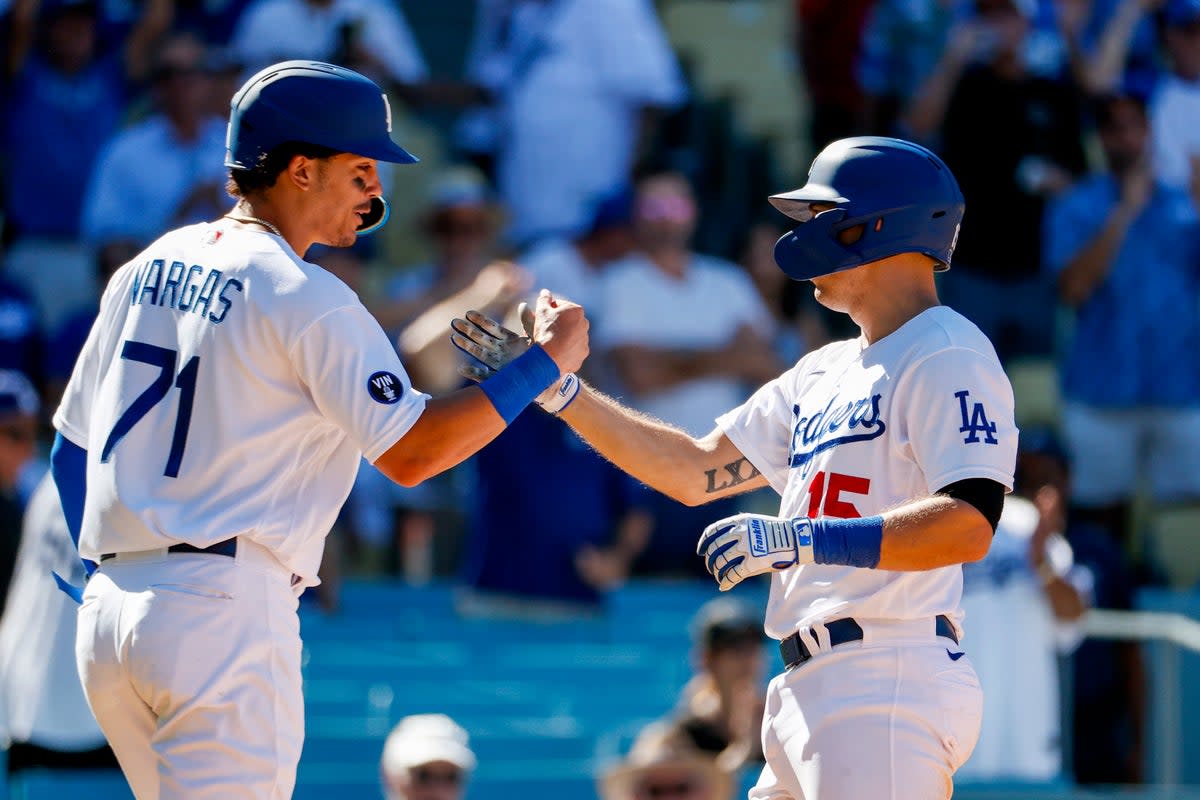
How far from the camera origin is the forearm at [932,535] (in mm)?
3676

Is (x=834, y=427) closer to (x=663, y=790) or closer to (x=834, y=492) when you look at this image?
(x=834, y=492)

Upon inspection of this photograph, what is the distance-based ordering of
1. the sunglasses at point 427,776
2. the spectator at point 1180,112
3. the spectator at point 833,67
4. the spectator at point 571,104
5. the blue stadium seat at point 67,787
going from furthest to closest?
the spectator at point 833,67 < the spectator at point 1180,112 < the spectator at point 571,104 < the blue stadium seat at point 67,787 < the sunglasses at point 427,776

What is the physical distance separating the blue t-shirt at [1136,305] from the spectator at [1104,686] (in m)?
1.45

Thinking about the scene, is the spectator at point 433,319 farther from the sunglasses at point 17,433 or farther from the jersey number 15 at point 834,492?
the jersey number 15 at point 834,492

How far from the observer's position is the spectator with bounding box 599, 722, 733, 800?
5832 mm

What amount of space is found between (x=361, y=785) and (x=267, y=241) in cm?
339

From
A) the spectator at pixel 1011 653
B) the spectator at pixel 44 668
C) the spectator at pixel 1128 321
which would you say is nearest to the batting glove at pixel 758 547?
the spectator at pixel 44 668

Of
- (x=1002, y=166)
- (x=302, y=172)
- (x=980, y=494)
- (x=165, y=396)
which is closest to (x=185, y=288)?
(x=165, y=396)

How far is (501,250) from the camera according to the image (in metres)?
9.12

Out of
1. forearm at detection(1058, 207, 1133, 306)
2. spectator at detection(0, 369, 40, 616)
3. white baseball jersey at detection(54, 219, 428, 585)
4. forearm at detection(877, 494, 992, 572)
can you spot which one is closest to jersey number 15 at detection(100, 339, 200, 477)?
white baseball jersey at detection(54, 219, 428, 585)

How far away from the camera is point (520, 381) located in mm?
3949

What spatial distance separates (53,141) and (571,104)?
268cm

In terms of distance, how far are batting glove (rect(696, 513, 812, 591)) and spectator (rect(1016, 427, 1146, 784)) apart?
4.38 metres

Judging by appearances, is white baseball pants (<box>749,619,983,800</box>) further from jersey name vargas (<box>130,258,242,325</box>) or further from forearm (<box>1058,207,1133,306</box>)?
forearm (<box>1058,207,1133,306</box>)
